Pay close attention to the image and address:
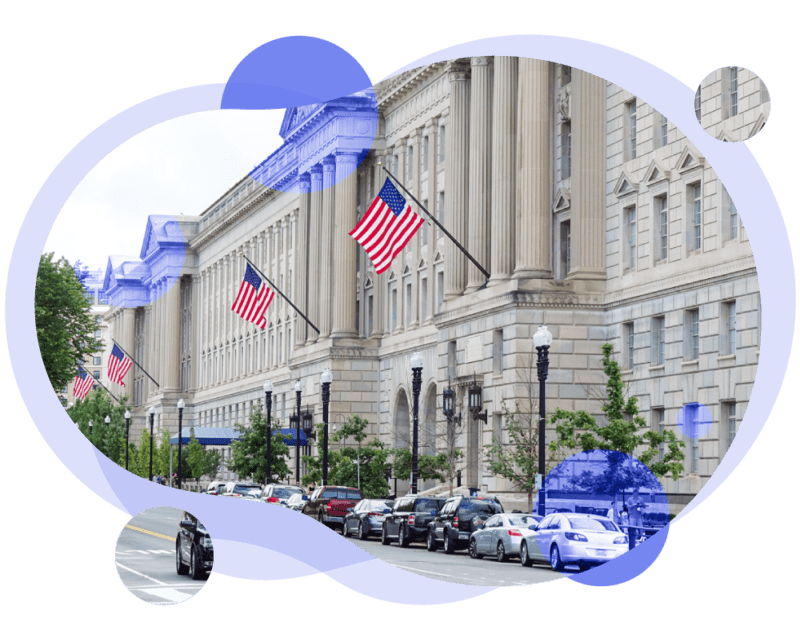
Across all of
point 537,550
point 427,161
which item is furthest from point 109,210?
point 427,161

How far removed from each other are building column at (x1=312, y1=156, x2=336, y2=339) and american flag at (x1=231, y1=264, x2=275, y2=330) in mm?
2508

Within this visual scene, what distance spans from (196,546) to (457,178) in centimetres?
3148

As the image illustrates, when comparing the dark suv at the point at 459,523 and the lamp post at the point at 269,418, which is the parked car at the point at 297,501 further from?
the dark suv at the point at 459,523

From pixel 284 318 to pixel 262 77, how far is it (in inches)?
875

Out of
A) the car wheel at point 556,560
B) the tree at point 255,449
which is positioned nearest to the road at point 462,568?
the car wheel at point 556,560

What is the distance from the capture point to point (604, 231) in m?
46.3

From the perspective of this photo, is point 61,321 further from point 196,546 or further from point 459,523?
point 459,523

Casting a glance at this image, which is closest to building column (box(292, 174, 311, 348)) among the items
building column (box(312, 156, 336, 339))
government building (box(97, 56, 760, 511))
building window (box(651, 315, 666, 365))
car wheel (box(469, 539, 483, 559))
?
government building (box(97, 56, 760, 511))

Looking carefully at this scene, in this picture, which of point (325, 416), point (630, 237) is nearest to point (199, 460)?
point (325, 416)

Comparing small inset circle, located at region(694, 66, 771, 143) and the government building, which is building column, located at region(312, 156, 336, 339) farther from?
small inset circle, located at region(694, 66, 771, 143)

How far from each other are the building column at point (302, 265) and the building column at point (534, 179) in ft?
23.6

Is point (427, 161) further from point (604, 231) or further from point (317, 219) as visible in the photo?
point (317, 219)

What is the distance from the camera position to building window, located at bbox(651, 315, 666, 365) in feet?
136

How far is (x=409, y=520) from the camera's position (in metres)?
28.2
